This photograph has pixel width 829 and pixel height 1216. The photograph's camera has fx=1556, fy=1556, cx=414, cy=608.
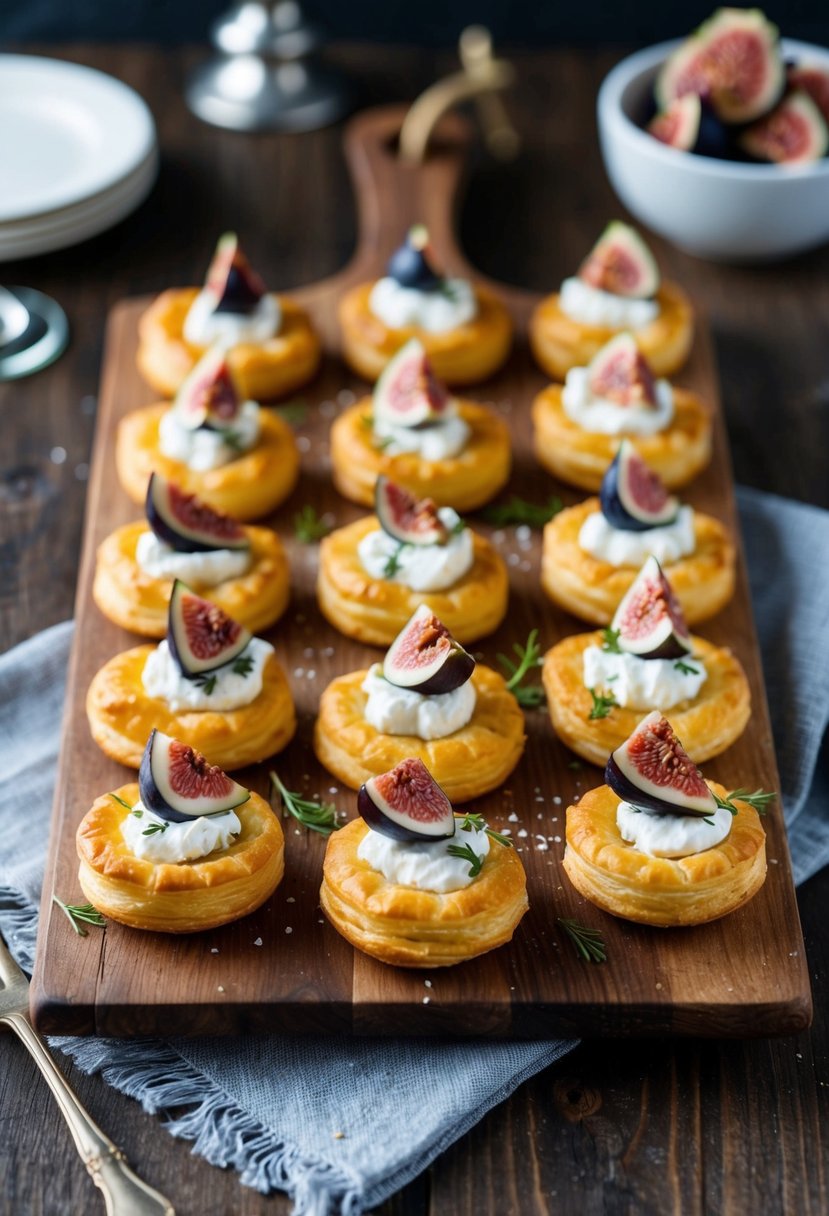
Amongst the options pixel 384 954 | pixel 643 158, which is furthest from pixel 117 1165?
pixel 643 158

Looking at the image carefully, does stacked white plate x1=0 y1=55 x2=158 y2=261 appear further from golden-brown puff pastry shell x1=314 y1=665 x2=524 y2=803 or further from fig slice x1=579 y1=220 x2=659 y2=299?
golden-brown puff pastry shell x1=314 y1=665 x2=524 y2=803

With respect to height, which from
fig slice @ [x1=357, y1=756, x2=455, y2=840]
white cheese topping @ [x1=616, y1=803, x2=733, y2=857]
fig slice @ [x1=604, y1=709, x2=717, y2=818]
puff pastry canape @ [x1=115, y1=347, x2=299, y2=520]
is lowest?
puff pastry canape @ [x1=115, y1=347, x2=299, y2=520]

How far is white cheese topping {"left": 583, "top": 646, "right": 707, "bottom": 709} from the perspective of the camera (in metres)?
5.06

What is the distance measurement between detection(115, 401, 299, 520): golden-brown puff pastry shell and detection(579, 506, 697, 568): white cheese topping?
1215 millimetres

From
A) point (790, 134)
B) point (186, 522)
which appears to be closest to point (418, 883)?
point (186, 522)

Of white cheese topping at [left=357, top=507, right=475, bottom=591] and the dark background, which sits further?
the dark background

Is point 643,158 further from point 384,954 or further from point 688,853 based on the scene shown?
point 384,954

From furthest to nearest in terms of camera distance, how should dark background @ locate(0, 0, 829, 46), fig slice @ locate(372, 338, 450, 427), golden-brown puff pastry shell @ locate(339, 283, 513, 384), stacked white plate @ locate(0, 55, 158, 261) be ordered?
dark background @ locate(0, 0, 829, 46) < stacked white plate @ locate(0, 55, 158, 261) < golden-brown puff pastry shell @ locate(339, 283, 513, 384) < fig slice @ locate(372, 338, 450, 427)

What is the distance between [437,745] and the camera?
16.1 ft

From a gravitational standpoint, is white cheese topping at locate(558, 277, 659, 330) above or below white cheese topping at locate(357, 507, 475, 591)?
above

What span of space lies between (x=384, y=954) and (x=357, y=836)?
0.39m

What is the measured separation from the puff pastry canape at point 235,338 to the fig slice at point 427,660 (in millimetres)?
1882

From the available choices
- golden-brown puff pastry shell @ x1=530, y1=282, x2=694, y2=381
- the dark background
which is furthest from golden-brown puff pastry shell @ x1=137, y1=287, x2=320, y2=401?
the dark background

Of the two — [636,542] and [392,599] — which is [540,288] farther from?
[392,599]
